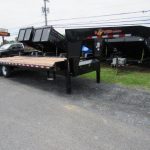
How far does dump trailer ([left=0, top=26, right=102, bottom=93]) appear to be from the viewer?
7619mm

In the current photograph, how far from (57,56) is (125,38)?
322 cm

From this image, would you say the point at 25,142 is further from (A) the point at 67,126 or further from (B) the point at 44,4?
(B) the point at 44,4

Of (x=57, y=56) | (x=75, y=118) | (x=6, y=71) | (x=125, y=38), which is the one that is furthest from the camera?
(x=6, y=71)

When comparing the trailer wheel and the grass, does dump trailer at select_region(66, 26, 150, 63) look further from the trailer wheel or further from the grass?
the trailer wheel

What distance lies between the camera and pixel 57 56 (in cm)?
1119

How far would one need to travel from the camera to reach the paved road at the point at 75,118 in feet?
13.8

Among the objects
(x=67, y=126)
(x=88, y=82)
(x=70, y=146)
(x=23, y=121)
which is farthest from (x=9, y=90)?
(x=70, y=146)

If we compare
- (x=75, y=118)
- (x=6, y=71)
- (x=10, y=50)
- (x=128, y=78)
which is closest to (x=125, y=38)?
(x=128, y=78)

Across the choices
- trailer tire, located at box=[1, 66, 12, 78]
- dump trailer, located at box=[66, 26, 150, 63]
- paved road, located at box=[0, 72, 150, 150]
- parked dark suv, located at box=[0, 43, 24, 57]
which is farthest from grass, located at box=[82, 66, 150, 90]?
parked dark suv, located at box=[0, 43, 24, 57]

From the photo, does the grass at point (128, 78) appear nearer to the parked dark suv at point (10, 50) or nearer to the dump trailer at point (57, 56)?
the dump trailer at point (57, 56)

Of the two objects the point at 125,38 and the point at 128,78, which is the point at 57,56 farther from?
the point at 128,78

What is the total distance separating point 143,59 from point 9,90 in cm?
652

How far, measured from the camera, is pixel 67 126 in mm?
4965

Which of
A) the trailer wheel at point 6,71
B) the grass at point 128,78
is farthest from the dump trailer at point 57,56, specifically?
the grass at point 128,78
